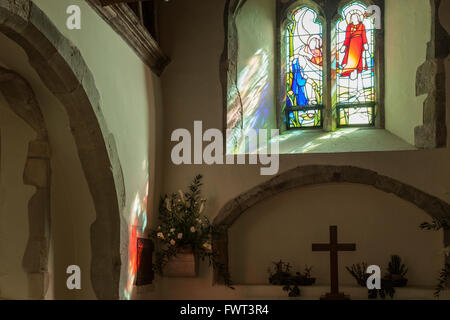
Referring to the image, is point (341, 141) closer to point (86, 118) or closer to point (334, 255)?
point (334, 255)

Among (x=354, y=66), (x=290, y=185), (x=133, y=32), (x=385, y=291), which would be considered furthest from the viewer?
(x=354, y=66)

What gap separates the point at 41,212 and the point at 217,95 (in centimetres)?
265

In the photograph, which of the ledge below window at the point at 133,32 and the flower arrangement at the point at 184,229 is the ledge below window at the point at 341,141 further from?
the ledge below window at the point at 133,32

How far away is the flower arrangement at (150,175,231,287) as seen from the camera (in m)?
6.81

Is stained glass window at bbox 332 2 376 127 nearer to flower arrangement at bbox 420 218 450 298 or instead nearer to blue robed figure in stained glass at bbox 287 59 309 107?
blue robed figure in stained glass at bbox 287 59 309 107

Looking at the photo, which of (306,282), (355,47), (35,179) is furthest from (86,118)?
(355,47)

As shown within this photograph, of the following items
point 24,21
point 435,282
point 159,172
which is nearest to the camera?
point 24,21

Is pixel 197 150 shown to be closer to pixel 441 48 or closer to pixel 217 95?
pixel 217 95

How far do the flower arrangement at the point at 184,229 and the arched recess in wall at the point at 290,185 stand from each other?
0.13 m

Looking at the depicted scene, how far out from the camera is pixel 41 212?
217 inches

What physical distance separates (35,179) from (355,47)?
4.32 meters

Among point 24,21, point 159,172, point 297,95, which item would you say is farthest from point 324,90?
point 24,21

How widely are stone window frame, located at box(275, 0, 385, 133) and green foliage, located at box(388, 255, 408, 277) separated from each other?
168 centimetres

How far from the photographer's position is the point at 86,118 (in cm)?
550
